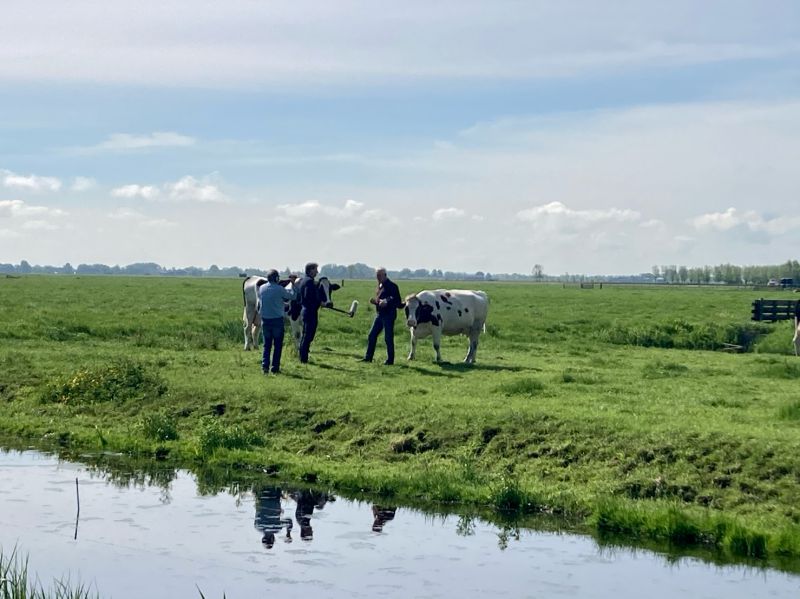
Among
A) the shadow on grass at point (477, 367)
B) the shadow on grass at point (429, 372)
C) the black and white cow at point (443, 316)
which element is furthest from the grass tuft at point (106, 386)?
the black and white cow at point (443, 316)

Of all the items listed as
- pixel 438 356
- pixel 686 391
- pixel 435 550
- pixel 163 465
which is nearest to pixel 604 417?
pixel 686 391

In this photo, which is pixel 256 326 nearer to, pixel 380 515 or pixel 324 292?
pixel 324 292

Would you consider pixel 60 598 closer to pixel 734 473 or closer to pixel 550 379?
pixel 734 473

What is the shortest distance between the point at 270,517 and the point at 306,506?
813mm

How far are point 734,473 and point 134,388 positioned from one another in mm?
12787

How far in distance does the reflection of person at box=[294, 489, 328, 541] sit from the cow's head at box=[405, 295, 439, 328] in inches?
468

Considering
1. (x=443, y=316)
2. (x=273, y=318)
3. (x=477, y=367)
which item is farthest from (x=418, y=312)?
(x=273, y=318)

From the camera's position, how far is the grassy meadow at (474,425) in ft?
50.6

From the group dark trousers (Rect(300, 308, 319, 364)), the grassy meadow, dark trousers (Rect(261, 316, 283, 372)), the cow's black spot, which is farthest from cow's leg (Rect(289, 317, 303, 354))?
dark trousers (Rect(261, 316, 283, 372))

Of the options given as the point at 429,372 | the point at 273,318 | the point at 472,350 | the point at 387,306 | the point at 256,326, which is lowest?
the point at 429,372

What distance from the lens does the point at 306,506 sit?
15617 millimetres

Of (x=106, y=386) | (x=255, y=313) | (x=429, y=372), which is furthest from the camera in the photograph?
(x=255, y=313)

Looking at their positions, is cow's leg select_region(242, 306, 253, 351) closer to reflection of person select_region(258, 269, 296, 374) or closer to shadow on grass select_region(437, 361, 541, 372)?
reflection of person select_region(258, 269, 296, 374)

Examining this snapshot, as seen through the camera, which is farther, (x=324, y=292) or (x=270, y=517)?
(x=324, y=292)
